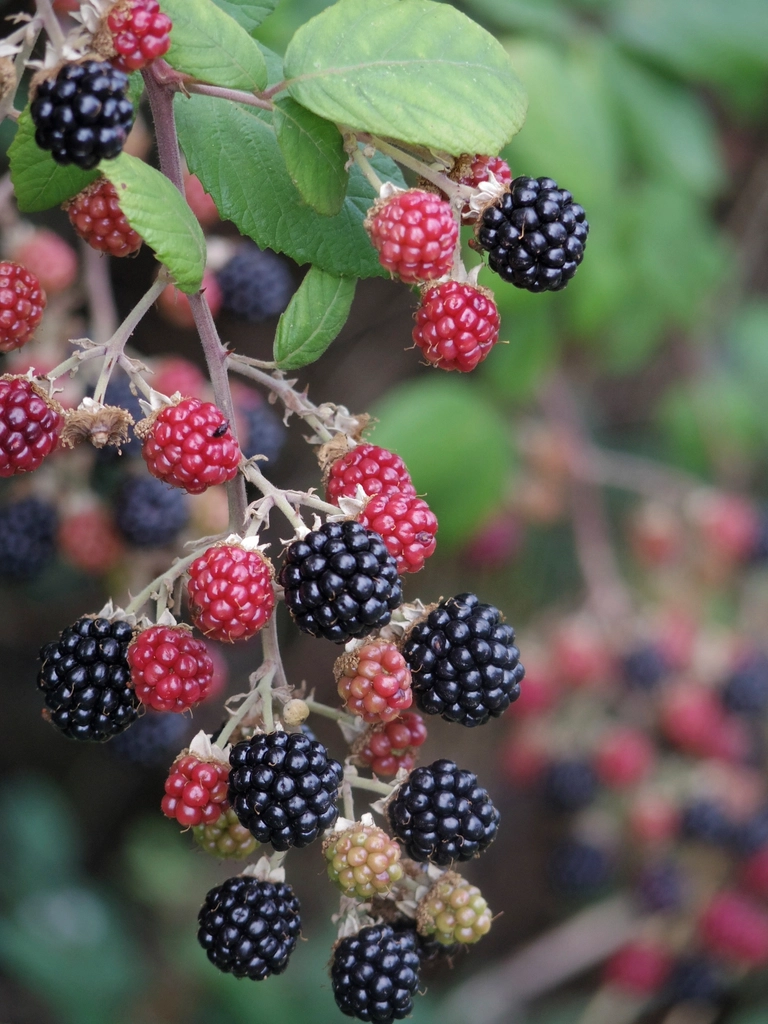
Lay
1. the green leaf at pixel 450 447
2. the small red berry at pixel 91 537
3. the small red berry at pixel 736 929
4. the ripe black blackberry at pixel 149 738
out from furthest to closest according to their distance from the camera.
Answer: the small red berry at pixel 736 929 < the green leaf at pixel 450 447 < the small red berry at pixel 91 537 < the ripe black blackberry at pixel 149 738

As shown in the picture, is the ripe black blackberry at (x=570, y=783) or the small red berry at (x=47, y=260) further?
the ripe black blackberry at (x=570, y=783)

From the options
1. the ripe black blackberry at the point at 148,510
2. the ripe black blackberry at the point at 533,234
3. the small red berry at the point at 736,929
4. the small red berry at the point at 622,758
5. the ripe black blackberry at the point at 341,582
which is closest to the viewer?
the ripe black blackberry at the point at 341,582

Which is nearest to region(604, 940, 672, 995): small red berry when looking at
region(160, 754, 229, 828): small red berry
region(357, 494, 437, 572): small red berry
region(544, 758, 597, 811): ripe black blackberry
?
region(544, 758, 597, 811): ripe black blackberry

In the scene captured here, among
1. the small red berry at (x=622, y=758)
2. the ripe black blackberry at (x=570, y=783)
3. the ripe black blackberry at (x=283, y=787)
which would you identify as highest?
the ripe black blackberry at (x=283, y=787)

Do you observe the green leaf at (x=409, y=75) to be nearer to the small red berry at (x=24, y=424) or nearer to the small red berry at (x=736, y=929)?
the small red berry at (x=24, y=424)

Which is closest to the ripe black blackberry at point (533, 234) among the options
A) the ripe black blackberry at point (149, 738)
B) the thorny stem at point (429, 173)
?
the thorny stem at point (429, 173)

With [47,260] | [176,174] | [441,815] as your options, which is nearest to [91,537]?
[47,260]

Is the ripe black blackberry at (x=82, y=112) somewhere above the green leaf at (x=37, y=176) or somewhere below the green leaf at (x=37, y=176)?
above

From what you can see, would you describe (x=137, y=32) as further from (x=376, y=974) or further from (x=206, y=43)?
(x=376, y=974)
